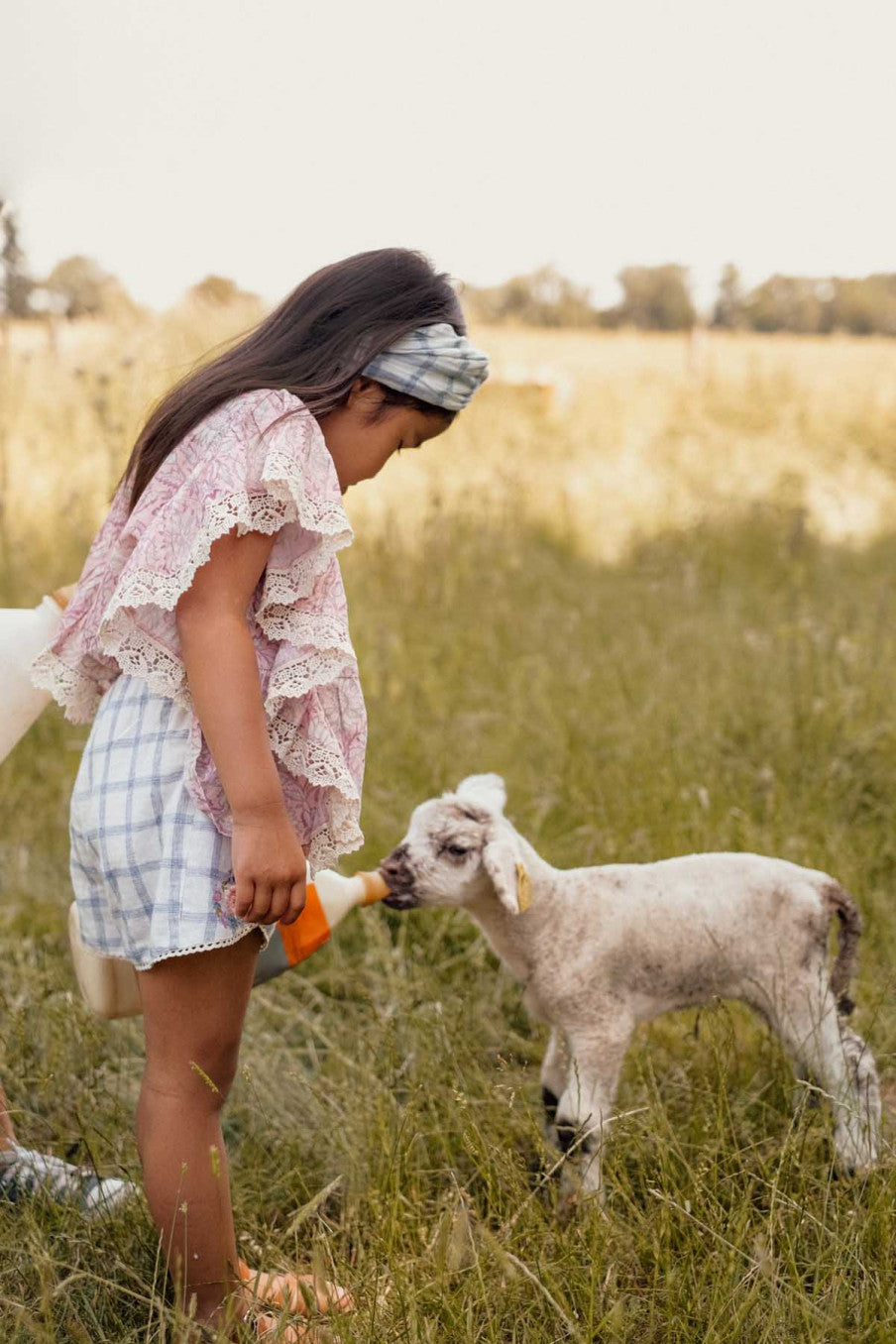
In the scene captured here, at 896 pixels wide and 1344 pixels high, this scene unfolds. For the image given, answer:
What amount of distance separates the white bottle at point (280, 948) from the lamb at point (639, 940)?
0.07 meters

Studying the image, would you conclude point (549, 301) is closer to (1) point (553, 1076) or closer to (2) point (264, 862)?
(1) point (553, 1076)

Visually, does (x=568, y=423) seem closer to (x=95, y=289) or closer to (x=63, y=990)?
(x=95, y=289)

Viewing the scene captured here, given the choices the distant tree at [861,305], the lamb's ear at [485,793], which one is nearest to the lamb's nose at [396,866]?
the lamb's ear at [485,793]

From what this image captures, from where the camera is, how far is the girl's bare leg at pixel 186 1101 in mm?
1607

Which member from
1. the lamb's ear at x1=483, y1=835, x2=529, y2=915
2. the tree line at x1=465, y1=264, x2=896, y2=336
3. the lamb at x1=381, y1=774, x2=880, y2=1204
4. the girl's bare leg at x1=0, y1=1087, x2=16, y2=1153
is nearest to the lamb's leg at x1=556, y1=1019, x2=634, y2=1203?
the lamb at x1=381, y1=774, x2=880, y2=1204

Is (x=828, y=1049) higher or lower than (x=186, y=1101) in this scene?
lower

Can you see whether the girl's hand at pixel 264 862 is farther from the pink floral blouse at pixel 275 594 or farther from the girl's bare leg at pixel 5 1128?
the girl's bare leg at pixel 5 1128

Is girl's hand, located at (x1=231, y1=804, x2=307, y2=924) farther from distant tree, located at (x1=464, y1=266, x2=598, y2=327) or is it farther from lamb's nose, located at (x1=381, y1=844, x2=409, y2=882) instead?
distant tree, located at (x1=464, y1=266, x2=598, y2=327)

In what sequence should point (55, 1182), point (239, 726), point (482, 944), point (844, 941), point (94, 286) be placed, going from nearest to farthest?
point (239, 726) → point (55, 1182) → point (844, 941) → point (482, 944) → point (94, 286)

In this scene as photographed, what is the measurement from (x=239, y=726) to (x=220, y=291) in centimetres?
624

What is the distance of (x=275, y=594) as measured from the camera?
160cm

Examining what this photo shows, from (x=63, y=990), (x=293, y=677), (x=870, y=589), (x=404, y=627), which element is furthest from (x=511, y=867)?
(x=870, y=589)

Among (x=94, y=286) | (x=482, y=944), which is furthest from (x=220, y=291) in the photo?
(x=482, y=944)

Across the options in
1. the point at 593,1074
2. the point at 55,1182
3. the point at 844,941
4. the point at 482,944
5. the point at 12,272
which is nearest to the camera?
the point at 55,1182
